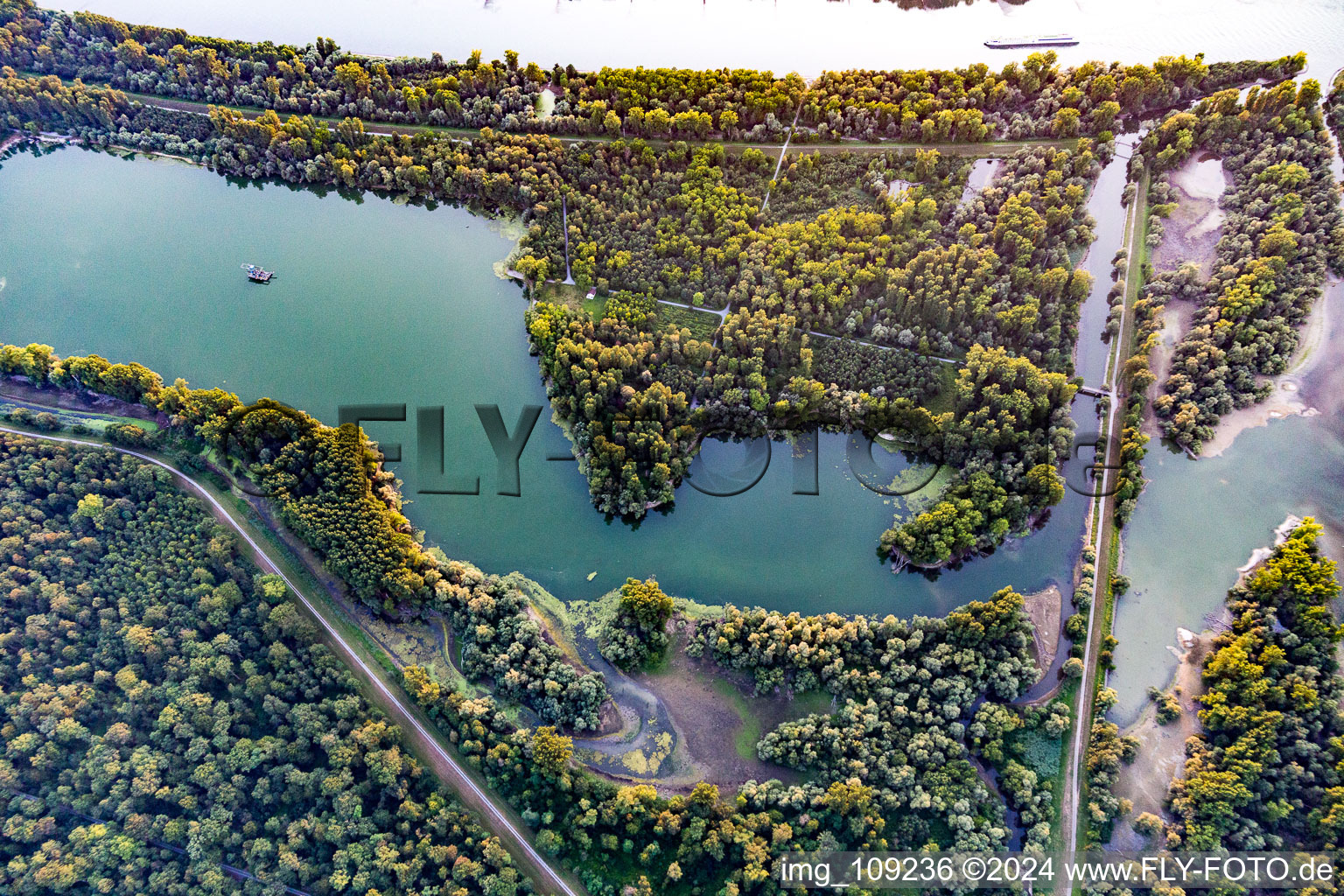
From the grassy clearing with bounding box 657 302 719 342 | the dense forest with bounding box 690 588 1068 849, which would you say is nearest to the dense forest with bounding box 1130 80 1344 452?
the dense forest with bounding box 690 588 1068 849


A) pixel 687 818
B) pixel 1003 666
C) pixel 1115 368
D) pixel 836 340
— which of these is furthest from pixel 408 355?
pixel 1115 368

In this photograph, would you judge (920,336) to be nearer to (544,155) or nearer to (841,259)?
(841,259)

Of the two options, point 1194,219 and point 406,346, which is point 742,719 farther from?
point 1194,219

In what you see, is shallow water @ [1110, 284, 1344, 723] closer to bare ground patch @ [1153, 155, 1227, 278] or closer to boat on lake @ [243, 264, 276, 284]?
bare ground patch @ [1153, 155, 1227, 278]

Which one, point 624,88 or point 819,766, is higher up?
point 624,88

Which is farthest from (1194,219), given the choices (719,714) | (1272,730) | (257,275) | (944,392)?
(257,275)

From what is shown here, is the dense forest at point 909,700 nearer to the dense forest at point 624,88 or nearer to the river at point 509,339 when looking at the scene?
the river at point 509,339

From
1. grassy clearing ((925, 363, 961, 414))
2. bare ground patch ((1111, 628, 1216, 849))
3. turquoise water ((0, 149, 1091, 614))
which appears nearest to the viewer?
bare ground patch ((1111, 628, 1216, 849))
